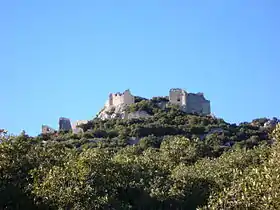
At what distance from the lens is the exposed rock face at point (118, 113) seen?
103750mm

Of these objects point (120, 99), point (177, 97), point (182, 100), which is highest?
point (177, 97)

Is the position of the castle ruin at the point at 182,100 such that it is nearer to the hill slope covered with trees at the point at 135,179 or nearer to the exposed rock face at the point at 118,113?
the exposed rock face at the point at 118,113

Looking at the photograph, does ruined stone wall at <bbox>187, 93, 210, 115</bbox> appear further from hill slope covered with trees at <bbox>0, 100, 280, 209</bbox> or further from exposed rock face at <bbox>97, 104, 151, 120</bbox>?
hill slope covered with trees at <bbox>0, 100, 280, 209</bbox>

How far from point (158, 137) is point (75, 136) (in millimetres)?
14264

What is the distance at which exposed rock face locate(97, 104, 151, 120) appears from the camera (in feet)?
340

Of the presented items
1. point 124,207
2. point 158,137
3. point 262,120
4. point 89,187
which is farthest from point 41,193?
point 262,120

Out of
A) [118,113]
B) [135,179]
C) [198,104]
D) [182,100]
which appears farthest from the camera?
[198,104]

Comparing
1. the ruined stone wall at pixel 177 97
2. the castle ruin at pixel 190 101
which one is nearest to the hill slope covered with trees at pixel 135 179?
the castle ruin at pixel 190 101

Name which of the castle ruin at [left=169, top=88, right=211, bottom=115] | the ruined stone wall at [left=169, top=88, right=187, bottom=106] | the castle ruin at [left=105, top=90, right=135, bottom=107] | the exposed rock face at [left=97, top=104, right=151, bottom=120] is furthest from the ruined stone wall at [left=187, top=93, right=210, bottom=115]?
the exposed rock face at [left=97, top=104, right=151, bottom=120]

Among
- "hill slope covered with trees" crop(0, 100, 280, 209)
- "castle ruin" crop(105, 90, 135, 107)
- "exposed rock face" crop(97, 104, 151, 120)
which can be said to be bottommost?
"hill slope covered with trees" crop(0, 100, 280, 209)

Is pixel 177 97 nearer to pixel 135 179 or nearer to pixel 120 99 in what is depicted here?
pixel 120 99

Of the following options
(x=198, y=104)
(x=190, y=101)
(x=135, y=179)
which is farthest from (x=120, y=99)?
(x=135, y=179)

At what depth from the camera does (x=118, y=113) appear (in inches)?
4269

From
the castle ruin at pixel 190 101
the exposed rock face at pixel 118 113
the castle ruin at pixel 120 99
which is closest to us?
the exposed rock face at pixel 118 113
